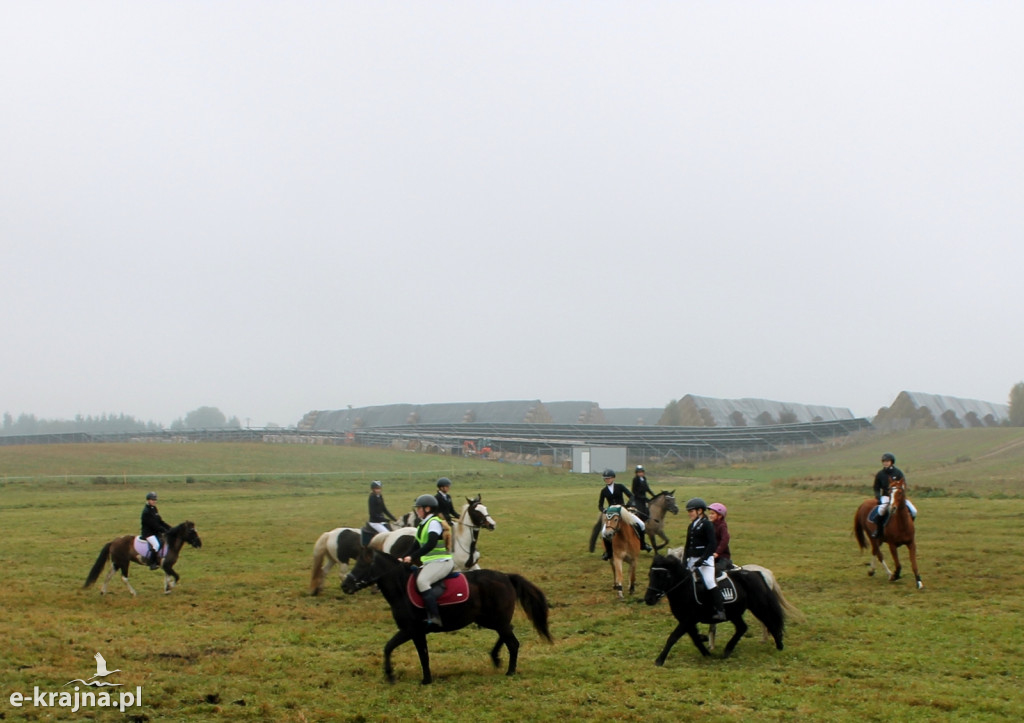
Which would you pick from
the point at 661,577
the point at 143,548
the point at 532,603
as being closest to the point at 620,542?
the point at 661,577

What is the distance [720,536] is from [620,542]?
4.17 m

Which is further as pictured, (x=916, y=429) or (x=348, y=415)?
(x=348, y=415)

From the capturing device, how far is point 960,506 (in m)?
32.5

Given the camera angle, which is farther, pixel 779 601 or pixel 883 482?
pixel 883 482

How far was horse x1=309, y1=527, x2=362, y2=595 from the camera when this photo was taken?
16.4m

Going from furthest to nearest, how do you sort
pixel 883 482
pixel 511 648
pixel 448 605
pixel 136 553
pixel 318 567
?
pixel 883 482 → pixel 136 553 → pixel 318 567 → pixel 511 648 → pixel 448 605

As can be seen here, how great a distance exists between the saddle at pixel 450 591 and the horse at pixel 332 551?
6597 millimetres

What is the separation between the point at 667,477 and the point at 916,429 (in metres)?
51.6

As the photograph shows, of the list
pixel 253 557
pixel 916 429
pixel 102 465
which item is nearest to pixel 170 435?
pixel 102 465

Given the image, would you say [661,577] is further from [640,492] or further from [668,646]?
[640,492]

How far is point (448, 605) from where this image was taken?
10289mm

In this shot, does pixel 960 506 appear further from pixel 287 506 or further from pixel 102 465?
pixel 102 465

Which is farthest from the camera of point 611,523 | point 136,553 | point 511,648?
point 136,553

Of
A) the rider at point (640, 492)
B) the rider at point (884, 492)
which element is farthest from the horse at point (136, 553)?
the rider at point (884, 492)
